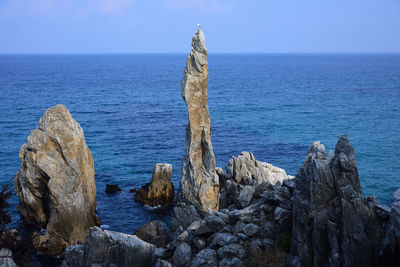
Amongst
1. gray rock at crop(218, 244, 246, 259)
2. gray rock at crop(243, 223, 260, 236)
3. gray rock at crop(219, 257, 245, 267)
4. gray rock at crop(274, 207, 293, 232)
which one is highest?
gray rock at crop(274, 207, 293, 232)

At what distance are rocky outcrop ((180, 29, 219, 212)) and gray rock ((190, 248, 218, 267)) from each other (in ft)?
80.2

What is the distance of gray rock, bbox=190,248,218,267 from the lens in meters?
23.0

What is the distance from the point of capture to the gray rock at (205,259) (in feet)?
75.5

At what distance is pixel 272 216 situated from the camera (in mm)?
24516

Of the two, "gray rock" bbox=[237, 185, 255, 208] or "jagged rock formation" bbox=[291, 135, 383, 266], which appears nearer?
"jagged rock formation" bbox=[291, 135, 383, 266]

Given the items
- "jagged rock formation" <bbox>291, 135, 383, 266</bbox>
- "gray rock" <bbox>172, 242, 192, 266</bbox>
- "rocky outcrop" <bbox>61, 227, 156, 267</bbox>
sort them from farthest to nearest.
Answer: "rocky outcrop" <bbox>61, 227, 156, 267</bbox> < "gray rock" <bbox>172, 242, 192, 266</bbox> < "jagged rock formation" <bbox>291, 135, 383, 266</bbox>

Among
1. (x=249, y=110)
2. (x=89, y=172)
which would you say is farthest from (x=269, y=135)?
(x=89, y=172)

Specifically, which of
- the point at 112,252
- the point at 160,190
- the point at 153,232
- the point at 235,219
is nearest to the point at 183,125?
the point at 160,190

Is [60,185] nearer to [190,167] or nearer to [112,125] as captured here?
[190,167]

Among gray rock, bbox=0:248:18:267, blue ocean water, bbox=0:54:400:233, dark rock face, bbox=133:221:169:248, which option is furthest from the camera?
blue ocean water, bbox=0:54:400:233

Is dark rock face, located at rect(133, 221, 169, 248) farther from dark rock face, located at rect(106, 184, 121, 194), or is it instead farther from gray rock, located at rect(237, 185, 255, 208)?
dark rock face, located at rect(106, 184, 121, 194)

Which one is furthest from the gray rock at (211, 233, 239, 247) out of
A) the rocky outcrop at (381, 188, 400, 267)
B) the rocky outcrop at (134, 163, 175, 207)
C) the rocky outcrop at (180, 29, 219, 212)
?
the rocky outcrop at (134, 163, 175, 207)

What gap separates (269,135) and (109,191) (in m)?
44.3

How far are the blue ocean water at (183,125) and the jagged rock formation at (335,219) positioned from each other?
1099 inches
